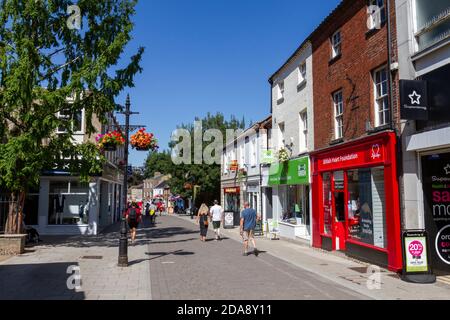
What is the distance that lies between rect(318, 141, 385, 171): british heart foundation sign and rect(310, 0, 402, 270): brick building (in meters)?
0.03

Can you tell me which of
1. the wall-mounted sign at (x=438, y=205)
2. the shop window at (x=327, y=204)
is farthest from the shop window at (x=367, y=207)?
the wall-mounted sign at (x=438, y=205)

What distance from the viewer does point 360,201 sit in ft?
43.9

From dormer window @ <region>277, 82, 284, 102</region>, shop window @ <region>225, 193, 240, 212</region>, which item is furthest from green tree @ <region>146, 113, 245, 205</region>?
dormer window @ <region>277, 82, 284, 102</region>

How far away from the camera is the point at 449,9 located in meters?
9.52

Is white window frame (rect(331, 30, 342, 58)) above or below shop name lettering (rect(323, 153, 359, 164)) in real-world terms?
above

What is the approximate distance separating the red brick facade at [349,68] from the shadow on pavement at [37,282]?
926 centimetres

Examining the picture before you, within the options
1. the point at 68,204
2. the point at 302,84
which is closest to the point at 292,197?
the point at 302,84

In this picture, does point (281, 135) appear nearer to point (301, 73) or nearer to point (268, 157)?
point (268, 157)

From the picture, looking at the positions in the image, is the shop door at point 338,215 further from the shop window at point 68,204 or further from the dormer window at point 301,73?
the shop window at point 68,204

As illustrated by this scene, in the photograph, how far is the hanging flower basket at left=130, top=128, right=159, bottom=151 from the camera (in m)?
13.5

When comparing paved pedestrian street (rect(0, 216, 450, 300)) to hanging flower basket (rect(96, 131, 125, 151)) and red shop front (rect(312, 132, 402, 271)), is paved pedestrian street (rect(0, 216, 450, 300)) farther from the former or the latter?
hanging flower basket (rect(96, 131, 125, 151))

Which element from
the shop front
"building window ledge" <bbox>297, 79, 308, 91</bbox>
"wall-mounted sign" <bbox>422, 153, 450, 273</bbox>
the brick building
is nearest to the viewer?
"wall-mounted sign" <bbox>422, 153, 450, 273</bbox>

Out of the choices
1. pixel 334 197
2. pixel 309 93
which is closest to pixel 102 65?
pixel 309 93

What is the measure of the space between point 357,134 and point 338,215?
320 centimetres
